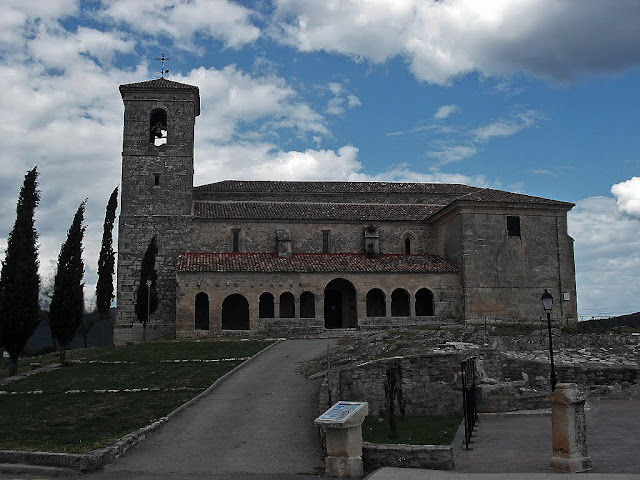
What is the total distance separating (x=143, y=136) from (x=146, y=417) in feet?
85.9

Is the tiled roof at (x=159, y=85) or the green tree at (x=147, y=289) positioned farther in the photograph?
the tiled roof at (x=159, y=85)

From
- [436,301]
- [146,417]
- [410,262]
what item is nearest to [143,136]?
[410,262]

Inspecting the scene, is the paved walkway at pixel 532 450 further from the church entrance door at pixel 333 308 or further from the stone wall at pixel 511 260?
the church entrance door at pixel 333 308

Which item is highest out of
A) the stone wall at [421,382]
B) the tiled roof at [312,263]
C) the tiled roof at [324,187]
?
the tiled roof at [324,187]

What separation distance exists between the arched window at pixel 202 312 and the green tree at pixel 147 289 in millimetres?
2314

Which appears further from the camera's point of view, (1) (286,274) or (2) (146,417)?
(1) (286,274)

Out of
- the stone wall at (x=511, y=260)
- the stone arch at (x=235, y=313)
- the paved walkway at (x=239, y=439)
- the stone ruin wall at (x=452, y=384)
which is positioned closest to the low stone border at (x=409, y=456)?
the paved walkway at (x=239, y=439)

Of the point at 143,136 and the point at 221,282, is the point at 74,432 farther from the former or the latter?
the point at 143,136

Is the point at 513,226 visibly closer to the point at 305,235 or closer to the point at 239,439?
the point at 305,235

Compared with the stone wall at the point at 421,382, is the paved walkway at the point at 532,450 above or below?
below

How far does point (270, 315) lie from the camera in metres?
34.9

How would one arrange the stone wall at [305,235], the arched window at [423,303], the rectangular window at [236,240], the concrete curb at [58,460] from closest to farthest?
the concrete curb at [58,460]
the stone wall at [305,235]
the arched window at [423,303]
the rectangular window at [236,240]

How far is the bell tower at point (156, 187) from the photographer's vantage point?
34.3 meters

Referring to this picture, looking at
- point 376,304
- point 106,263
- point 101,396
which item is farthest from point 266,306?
point 101,396
